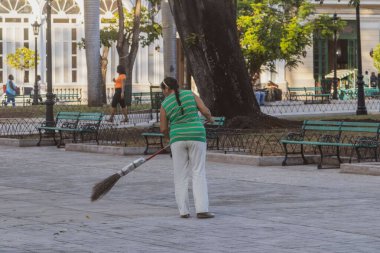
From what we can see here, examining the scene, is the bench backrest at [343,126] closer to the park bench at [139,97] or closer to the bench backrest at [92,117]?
the bench backrest at [92,117]

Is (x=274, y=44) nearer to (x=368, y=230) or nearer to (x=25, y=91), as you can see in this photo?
(x=25, y=91)

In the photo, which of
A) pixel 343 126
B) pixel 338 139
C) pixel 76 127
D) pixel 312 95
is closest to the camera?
pixel 338 139

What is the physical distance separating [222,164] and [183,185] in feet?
27.7

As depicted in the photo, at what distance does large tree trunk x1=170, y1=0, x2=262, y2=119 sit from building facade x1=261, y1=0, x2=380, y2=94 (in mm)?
46741

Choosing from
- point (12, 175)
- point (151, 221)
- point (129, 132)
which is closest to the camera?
point (151, 221)

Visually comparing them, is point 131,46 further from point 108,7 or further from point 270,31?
point 108,7

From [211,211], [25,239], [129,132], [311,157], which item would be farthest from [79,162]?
[25,239]

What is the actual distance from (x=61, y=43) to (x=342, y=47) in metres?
20.4

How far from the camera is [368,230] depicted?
40.9 feet

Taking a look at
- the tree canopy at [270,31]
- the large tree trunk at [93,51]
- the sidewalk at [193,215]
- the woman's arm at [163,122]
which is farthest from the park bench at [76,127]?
the tree canopy at [270,31]

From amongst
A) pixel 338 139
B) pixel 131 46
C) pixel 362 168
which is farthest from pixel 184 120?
pixel 131 46

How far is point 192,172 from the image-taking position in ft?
45.4

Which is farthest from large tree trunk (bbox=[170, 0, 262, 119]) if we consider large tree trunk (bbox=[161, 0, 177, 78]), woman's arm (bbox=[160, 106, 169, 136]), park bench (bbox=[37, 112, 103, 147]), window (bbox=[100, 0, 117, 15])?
window (bbox=[100, 0, 117, 15])

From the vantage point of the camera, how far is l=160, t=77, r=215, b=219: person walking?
1377 cm
